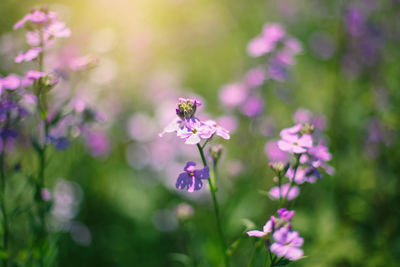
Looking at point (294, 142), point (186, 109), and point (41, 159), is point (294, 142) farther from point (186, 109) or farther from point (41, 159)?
point (41, 159)

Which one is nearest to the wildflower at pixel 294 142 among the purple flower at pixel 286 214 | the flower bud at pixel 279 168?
the flower bud at pixel 279 168

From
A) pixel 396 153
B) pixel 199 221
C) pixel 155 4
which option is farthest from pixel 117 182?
pixel 155 4

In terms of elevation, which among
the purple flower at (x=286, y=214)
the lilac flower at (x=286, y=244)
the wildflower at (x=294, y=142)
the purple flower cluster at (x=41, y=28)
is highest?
the purple flower cluster at (x=41, y=28)

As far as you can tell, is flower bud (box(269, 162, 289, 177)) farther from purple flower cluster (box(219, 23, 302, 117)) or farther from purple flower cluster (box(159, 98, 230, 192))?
purple flower cluster (box(219, 23, 302, 117))

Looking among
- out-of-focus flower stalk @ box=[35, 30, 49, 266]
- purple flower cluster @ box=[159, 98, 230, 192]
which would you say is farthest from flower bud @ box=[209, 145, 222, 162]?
out-of-focus flower stalk @ box=[35, 30, 49, 266]

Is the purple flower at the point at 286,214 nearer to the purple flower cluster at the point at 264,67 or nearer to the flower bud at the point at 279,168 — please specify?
the flower bud at the point at 279,168

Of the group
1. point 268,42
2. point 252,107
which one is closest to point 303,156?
point 268,42
